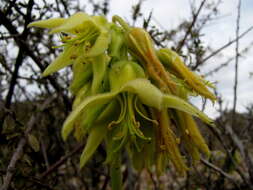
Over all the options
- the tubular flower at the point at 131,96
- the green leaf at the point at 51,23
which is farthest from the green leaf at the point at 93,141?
the green leaf at the point at 51,23

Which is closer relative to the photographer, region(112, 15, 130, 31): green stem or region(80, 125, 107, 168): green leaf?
region(80, 125, 107, 168): green leaf

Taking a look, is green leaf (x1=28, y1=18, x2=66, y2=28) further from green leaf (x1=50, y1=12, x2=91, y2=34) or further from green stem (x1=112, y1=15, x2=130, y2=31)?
green stem (x1=112, y1=15, x2=130, y2=31)

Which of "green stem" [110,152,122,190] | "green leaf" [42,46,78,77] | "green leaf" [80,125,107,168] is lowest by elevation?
"green stem" [110,152,122,190]

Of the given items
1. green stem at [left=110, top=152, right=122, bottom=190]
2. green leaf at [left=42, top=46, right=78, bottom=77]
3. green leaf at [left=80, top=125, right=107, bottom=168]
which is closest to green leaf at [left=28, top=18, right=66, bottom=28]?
green leaf at [left=42, top=46, right=78, bottom=77]

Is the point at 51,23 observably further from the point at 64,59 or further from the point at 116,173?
the point at 116,173

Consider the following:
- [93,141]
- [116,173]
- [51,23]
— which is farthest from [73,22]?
[116,173]

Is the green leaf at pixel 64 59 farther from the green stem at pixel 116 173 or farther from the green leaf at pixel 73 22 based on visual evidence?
the green stem at pixel 116 173

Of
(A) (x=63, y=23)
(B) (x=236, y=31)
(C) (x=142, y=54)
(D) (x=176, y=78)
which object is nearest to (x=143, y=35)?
(C) (x=142, y=54)

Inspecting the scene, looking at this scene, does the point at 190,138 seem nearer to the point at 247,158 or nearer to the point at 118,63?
the point at 118,63
